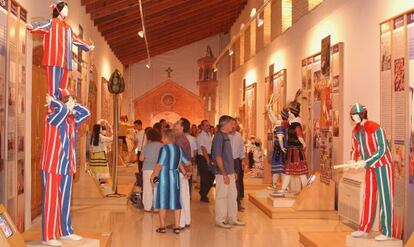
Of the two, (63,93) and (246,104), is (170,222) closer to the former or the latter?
(63,93)

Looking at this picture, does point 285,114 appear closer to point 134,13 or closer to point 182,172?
→ point 182,172

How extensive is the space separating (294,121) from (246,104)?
9611mm

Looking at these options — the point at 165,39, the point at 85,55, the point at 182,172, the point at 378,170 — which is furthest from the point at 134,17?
the point at 378,170

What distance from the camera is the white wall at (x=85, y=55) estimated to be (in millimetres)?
7652

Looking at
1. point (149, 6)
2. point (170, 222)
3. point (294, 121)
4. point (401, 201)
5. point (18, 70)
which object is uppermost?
point (149, 6)

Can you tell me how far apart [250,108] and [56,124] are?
12.6m

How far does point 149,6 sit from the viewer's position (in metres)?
15.5

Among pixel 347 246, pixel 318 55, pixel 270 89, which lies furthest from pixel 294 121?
pixel 270 89

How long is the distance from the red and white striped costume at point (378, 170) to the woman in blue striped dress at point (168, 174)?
2.45 metres

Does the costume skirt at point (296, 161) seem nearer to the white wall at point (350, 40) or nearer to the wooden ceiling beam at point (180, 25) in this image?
the white wall at point (350, 40)

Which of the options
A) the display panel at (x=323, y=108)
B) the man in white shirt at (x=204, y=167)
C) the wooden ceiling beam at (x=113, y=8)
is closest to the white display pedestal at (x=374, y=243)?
the display panel at (x=323, y=108)

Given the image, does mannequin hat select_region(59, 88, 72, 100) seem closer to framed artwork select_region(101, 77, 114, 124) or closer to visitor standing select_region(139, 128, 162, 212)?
visitor standing select_region(139, 128, 162, 212)

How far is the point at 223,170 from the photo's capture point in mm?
7984

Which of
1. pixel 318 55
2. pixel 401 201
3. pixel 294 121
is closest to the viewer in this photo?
pixel 401 201
